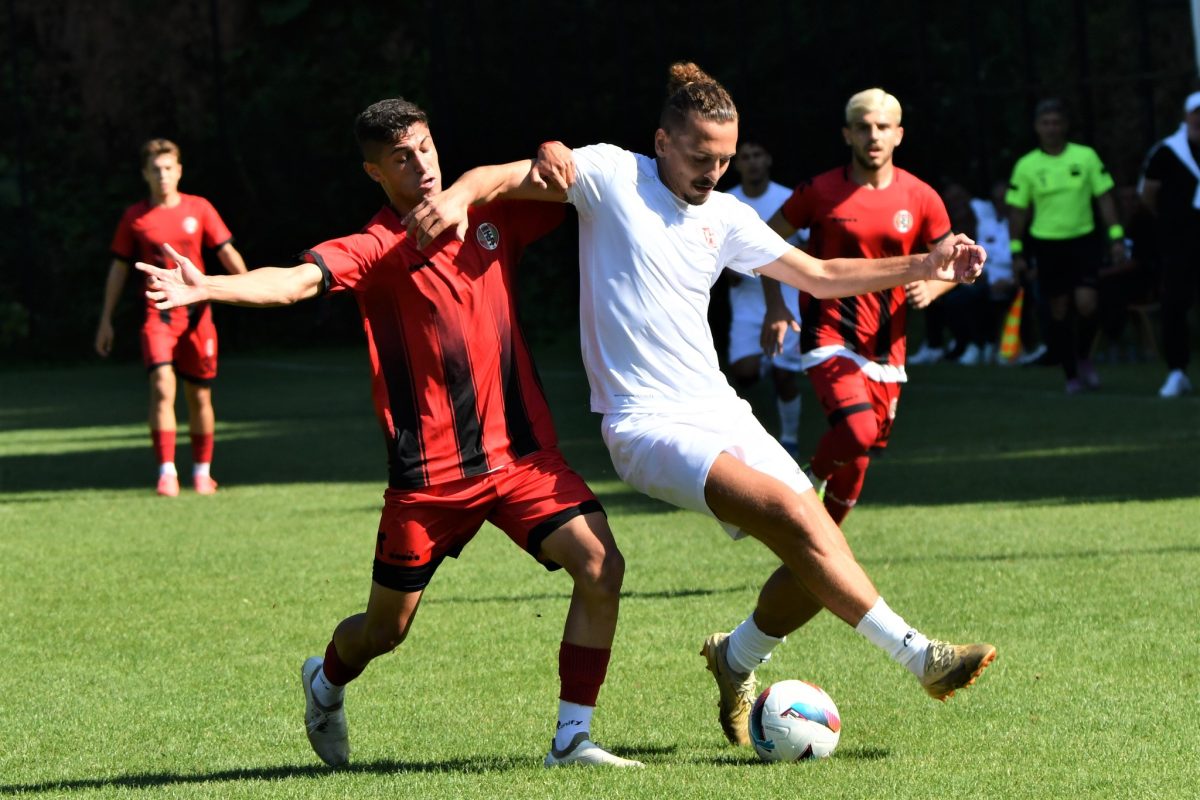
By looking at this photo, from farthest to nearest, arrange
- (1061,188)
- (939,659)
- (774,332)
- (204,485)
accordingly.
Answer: (1061,188)
(204,485)
(774,332)
(939,659)

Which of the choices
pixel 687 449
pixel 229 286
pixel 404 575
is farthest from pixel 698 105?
pixel 404 575

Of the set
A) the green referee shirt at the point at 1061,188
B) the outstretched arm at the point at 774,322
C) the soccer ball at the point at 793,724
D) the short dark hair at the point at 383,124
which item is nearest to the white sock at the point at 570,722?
the soccer ball at the point at 793,724

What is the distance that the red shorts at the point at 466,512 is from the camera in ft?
18.1

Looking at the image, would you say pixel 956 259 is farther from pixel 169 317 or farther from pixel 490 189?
pixel 169 317

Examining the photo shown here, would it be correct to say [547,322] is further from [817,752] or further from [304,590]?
[817,752]

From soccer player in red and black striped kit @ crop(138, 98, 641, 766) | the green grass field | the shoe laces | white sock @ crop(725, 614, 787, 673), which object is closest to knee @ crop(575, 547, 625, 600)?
soccer player in red and black striped kit @ crop(138, 98, 641, 766)

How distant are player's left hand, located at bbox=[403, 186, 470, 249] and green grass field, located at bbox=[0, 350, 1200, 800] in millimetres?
1454

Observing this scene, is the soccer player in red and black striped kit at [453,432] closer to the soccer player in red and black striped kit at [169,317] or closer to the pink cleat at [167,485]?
the soccer player in red and black striped kit at [169,317]

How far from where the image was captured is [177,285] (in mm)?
4879

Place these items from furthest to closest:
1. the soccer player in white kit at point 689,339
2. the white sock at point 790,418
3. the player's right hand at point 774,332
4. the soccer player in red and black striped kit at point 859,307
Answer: the white sock at point 790,418 < the soccer player in red and black striped kit at point 859,307 < the player's right hand at point 774,332 < the soccer player in white kit at point 689,339

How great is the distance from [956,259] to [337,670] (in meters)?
2.15

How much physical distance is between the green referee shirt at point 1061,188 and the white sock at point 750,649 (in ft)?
38.7

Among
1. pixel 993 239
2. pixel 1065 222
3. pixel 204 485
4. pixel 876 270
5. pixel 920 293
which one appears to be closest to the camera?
pixel 876 270

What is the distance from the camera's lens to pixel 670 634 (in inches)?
295
